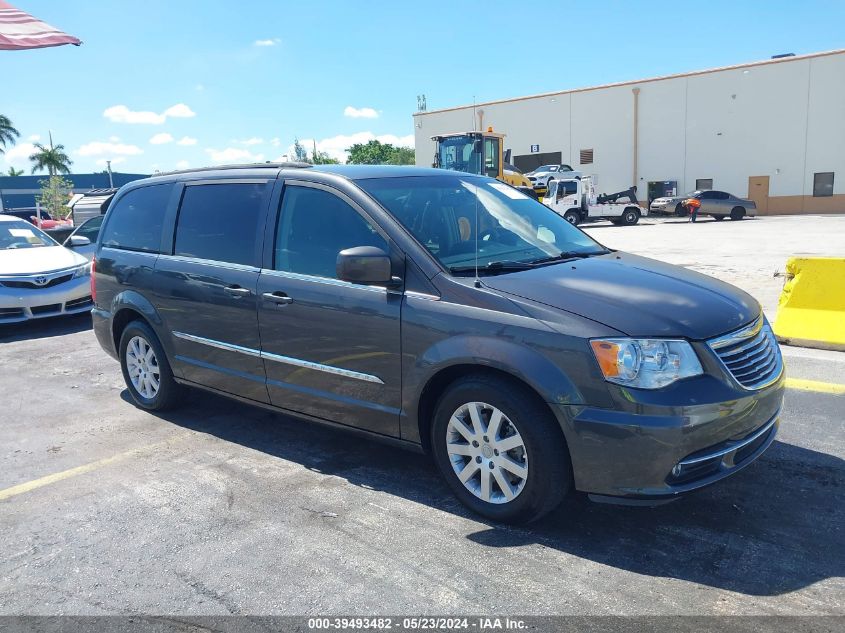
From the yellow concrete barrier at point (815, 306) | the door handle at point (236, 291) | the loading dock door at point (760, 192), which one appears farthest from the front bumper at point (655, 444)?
the loading dock door at point (760, 192)

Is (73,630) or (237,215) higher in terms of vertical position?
(237,215)

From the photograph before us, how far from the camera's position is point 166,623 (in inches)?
105

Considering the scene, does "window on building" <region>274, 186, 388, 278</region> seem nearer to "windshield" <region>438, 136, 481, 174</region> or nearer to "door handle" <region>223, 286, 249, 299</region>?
"door handle" <region>223, 286, 249, 299</region>

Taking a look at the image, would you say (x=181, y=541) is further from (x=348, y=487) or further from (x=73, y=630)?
(x=348, y=487)

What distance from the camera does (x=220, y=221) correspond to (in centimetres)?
462

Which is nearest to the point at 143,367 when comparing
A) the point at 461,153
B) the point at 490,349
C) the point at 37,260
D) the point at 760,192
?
the point at 490,349

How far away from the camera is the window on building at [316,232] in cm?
389

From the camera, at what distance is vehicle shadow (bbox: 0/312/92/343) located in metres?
8.70

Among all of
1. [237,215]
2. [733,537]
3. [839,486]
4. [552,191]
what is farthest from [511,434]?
[552,191]

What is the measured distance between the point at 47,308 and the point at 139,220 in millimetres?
4441

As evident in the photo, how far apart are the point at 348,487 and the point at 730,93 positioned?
4133 cm

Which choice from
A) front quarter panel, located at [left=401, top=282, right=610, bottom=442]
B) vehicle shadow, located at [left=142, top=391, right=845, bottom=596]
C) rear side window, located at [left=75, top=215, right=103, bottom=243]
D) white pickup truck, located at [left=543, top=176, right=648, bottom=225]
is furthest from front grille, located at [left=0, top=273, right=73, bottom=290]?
white pickup truck, located at [left=543, top=176, right=648, bottom=225]

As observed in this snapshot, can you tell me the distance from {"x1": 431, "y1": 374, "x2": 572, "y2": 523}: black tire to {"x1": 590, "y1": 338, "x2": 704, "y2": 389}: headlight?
38cm

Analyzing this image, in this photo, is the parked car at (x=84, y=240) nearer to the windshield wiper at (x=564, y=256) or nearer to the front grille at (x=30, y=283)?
the front grille at (x=30, y=283)
